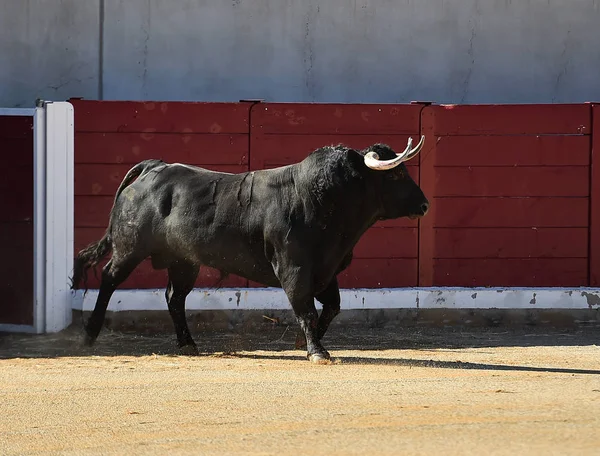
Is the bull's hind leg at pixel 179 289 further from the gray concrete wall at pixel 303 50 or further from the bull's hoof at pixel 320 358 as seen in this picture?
the gray concrete wall at pixel 303 50

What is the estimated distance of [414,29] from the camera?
1141cm

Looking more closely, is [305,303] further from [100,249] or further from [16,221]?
[16,221]

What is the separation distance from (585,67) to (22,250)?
212 inches

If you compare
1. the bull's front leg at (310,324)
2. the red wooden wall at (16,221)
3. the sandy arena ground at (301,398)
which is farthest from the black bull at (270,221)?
the red wooden wall at (16,221)

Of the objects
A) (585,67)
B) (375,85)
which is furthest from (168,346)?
(585,67)

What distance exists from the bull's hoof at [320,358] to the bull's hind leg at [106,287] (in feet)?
4.79

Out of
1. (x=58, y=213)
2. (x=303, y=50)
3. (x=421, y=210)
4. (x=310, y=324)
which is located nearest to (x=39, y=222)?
(x=58, y=213)

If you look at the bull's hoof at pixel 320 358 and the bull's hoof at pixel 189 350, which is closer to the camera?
the bull's hoof at pixel 320 358

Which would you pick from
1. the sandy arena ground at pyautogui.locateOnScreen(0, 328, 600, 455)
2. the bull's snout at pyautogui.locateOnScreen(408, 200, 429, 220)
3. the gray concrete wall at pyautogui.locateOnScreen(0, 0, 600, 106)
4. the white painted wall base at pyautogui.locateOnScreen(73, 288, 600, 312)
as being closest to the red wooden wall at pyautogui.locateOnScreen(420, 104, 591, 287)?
the white painted wall base at pyautogui.locateOnScreen(73, 288, 600, 312)

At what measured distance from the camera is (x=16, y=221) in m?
9.20

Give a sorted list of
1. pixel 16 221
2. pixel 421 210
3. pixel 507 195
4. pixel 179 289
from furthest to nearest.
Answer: pixel 507 195, pixel 16 221, pixel 179 289, pixel 421 210

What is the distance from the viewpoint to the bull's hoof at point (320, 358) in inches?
287

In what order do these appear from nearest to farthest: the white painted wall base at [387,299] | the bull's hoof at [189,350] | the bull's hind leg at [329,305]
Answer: the bull's hind leg at [329,305] < the bull's hoof at [189,350] < the white painted wall base at [387,299]

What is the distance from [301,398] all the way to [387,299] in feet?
12.2
